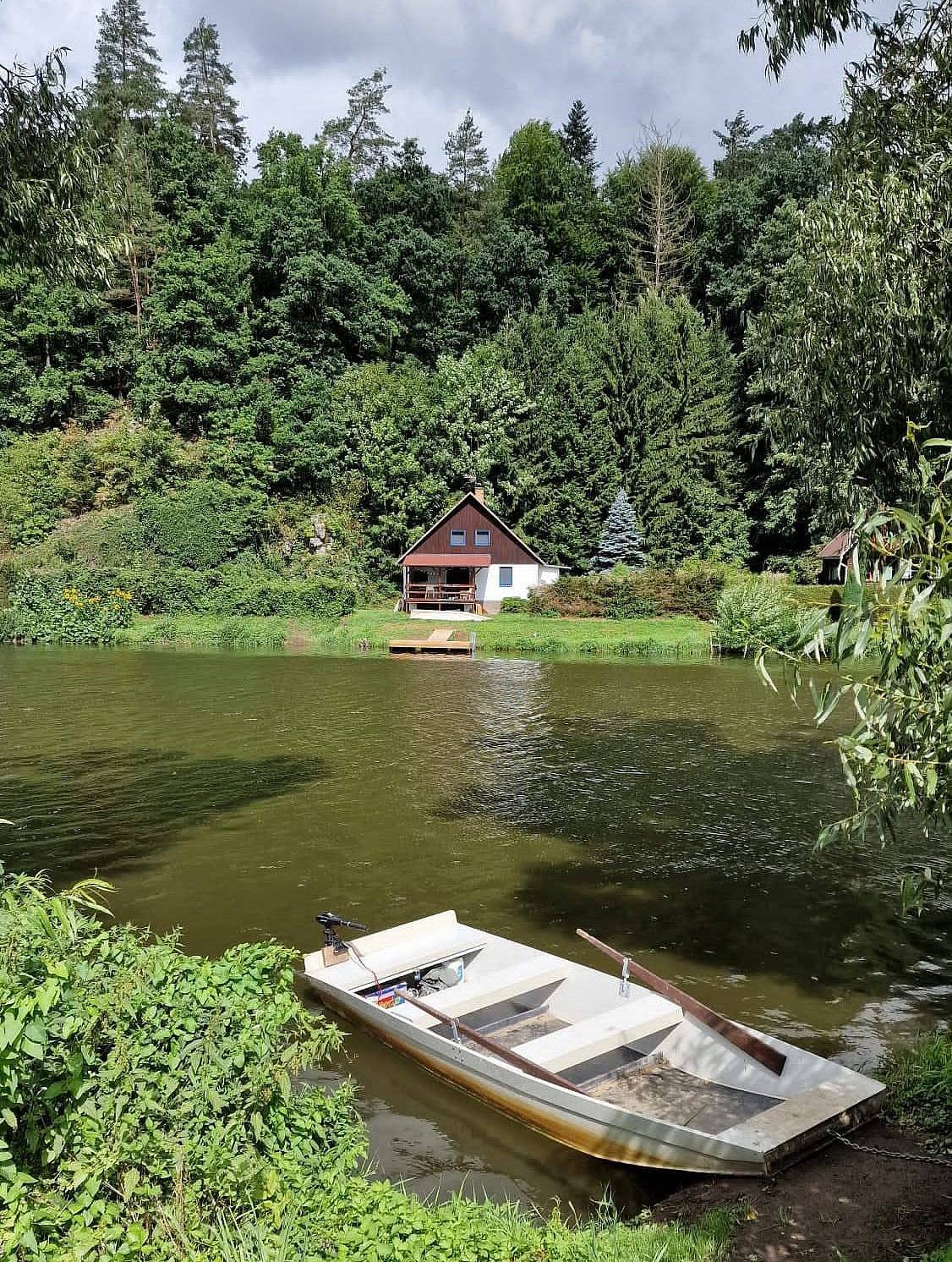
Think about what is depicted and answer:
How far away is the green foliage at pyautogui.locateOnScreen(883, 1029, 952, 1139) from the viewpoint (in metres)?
7.44

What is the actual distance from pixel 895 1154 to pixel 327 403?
5687 centimetres

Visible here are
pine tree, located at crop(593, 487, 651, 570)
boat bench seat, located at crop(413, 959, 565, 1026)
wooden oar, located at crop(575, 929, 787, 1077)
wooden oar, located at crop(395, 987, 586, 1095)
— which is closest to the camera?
wooden oar, located at crop(395, 987, 586, 1095)

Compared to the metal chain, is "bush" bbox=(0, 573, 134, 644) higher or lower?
higher

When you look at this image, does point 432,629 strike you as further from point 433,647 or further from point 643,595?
point 643,595

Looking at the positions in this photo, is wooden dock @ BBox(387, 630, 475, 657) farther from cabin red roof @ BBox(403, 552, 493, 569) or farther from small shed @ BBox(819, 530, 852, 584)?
small shed @ BBox(819, 530, 852, 584)

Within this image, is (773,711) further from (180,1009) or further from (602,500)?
(602,500)

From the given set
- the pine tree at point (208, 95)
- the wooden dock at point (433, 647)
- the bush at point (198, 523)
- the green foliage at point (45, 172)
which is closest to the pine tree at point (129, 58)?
the pine tree at point (208, 95)

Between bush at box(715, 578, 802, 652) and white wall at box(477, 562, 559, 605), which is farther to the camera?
white wall at box(477, 562, 559, 605)

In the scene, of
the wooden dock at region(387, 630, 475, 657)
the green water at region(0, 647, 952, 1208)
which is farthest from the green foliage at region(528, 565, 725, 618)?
the green water at region(0, 647, 952, 1208)

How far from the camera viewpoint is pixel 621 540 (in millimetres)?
54281

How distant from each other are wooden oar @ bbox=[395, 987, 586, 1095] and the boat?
0.02m

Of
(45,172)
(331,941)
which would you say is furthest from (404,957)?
(45,172)

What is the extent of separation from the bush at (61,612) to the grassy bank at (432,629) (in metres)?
1.13

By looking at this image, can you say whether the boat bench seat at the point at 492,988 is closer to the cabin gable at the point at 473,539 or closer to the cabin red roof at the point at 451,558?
the cabin red roof at the point at 451,558
